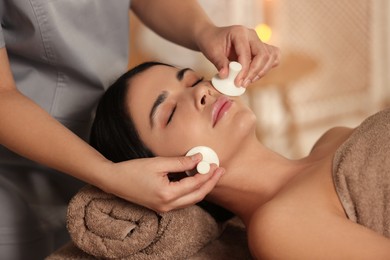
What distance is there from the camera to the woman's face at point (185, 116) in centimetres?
138

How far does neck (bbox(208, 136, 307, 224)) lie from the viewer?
1.44 metres

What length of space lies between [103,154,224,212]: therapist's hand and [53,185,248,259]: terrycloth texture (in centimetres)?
13

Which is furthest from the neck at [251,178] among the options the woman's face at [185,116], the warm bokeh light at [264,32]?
the warm bokeh light at [264,32]

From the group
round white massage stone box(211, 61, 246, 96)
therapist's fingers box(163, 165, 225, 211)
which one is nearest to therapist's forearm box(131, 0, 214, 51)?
round white massage stone box(211, 61, 246, 96)

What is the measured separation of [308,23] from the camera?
3521mm

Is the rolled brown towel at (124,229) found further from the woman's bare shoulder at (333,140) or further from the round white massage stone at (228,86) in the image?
the woman's bare shoulder at (333,140)

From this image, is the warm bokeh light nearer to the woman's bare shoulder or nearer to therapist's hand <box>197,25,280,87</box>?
the woman's bare shoulder

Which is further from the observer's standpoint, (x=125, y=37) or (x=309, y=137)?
(x=309, y=137)

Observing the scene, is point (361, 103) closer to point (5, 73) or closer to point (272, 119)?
point (272, 119)

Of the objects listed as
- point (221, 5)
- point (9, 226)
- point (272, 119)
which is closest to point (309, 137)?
point (272, 119)

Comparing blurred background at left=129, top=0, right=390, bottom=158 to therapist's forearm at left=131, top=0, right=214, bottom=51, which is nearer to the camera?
therapist's forearm at left=131, top=0, right=214, bottom=51

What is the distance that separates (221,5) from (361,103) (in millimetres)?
1334

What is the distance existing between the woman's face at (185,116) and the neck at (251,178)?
0.05 metres

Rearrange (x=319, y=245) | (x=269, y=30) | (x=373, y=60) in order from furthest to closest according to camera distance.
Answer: (x=373, y=60)
(x=269, y=30)
(x=319, y=245)
